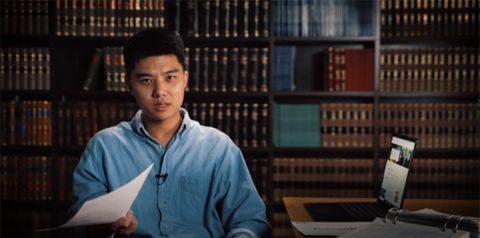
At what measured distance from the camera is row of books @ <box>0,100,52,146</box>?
329 centimetres

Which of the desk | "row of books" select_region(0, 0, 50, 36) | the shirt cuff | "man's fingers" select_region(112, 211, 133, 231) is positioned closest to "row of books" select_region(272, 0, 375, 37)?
"row of books" select_region(0, 0, 50, 36)

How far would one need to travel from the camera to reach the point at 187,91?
325 centimetres

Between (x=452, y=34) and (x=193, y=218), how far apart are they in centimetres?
222

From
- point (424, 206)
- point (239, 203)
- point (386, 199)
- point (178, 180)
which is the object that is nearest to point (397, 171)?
point (386, 199)

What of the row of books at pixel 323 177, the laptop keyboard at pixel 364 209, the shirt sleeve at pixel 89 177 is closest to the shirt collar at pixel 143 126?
the shirt sleeve at pixel 89 177

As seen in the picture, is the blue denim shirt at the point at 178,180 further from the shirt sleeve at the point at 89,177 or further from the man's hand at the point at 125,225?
the man's hand at the point at 125,225

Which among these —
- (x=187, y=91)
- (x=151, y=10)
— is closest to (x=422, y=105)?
(x=187, y=91)

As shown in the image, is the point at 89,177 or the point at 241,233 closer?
the point at 241,233

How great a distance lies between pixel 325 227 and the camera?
4.95ft

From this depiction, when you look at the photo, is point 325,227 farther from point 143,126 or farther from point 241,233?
point 143,126

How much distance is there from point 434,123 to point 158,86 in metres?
2.11

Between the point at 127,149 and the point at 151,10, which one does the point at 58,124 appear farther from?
the point at 127,149

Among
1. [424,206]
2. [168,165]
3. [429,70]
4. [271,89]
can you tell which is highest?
[429,70]

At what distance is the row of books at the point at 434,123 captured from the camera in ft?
10.7
